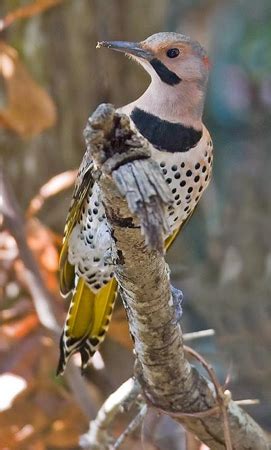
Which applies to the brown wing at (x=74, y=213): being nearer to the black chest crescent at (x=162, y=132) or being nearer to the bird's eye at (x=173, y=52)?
the black chest crescent at (x=162, y=132)

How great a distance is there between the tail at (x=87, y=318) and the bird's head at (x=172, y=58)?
0.54 m

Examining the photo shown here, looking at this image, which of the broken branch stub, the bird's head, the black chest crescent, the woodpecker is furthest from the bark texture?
the bird's head

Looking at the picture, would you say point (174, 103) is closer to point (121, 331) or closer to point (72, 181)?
point (72, 181)

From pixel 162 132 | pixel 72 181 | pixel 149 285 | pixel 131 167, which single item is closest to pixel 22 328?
pixel 72 181

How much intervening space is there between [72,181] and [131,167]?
4.12 feet

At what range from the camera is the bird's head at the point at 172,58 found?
1.72 metres

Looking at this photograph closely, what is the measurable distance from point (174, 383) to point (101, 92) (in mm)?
1655

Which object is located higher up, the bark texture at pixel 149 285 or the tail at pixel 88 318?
the bark texture at pixel 149 285

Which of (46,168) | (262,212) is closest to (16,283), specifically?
(46,168)

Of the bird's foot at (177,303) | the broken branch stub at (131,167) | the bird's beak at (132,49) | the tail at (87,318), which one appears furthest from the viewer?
the tail at (87,318)

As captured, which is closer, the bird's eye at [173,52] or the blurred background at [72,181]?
the bird's eye at [173,52]

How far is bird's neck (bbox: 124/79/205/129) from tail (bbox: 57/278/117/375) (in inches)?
19.5

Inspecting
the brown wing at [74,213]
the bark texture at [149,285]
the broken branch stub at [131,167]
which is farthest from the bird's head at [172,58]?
the broken branch stub at [131,167]

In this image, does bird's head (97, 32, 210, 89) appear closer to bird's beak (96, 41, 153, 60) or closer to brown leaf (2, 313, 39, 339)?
bird's beak (96, 41, 153, 60)
